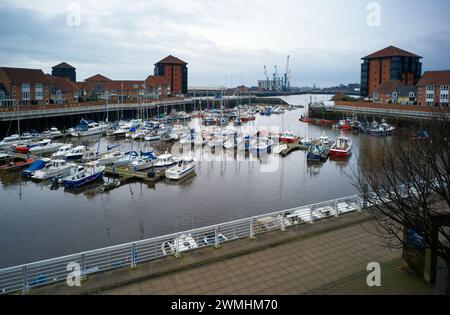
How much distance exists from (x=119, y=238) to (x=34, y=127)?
3897cm

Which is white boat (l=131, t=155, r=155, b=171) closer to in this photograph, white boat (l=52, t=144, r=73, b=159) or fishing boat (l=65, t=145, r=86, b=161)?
fishing boat (l=65, t=145, r=86, b=161)

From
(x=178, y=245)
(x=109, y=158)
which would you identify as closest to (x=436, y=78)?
(x=109, y=158)

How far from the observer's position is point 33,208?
2039cm

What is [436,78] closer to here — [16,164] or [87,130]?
[87,130]

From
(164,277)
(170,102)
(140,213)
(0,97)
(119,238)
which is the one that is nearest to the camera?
(164,277)

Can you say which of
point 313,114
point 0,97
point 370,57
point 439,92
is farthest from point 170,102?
point 439,92

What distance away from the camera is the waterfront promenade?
6.96 metres

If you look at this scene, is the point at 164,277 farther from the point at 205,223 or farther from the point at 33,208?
the point at 33,208

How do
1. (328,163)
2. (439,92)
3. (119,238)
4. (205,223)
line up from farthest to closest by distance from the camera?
(439,92) < (328,163) < (205,223) < (119,238)

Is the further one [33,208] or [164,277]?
[33,208]

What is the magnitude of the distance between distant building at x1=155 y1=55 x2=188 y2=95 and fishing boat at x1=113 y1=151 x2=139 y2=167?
79689 mm

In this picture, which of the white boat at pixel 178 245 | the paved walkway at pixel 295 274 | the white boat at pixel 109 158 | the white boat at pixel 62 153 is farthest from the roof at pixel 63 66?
the paved walkway at pixel 295 274

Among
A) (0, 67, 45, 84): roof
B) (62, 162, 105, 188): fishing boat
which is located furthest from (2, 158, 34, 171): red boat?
(0, 67, 45, 84): roof
